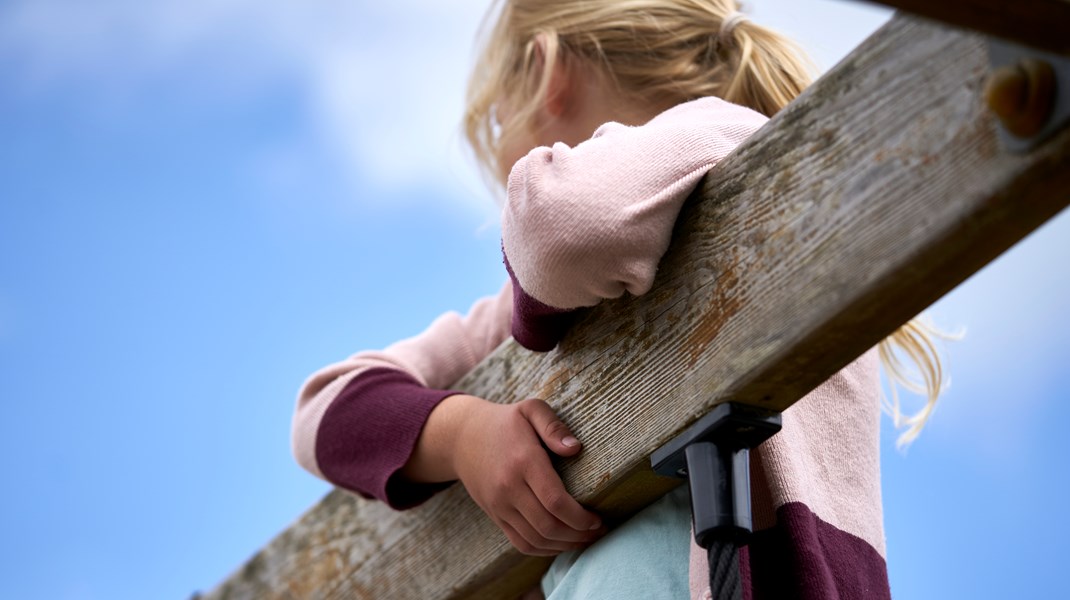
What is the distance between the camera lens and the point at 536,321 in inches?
38.6

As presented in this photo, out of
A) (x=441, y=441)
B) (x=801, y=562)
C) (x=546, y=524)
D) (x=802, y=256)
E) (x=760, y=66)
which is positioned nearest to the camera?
(x=802, y=256)

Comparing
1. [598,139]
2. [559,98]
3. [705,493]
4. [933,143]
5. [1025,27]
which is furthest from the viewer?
[559,98]

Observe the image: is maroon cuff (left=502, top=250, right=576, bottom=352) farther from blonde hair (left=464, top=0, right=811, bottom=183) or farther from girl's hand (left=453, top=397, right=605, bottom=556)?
blonde hair (left=464, top=0, right=811, bottom=183)

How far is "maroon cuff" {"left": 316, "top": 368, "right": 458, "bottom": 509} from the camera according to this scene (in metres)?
1.16

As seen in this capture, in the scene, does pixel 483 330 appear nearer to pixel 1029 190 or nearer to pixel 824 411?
pixel 824 411

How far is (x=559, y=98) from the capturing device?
144cm

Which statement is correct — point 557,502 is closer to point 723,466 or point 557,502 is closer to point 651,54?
point 723,466

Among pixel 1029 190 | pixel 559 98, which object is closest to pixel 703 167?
pixel 1029 190

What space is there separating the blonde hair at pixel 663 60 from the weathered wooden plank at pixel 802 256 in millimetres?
448

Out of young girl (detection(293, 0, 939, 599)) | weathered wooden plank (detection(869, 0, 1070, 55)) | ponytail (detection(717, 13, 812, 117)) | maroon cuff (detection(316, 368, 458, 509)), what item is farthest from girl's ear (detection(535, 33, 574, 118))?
weathered wooden plank (detection(869, 0, 1070, 55))

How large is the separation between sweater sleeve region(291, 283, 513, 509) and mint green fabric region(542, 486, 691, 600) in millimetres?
250

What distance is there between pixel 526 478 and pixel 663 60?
2.12 ft

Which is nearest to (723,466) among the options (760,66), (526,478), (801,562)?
(801,562)

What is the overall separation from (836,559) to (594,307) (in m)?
0.29
